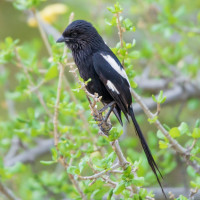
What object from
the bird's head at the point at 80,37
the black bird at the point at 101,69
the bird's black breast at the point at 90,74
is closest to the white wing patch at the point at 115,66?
the black bird at the point at 101,69

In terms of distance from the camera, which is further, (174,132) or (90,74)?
(90,74)

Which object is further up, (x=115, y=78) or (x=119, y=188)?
(x=115, y=78)

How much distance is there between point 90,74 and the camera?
2951 mm

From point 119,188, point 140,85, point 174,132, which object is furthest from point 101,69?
point 140,85

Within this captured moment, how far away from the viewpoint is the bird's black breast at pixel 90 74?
296 centimetres

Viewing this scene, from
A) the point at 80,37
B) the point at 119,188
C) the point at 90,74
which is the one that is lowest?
the point at 119,188

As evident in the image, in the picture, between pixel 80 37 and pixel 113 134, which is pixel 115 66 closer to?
pixel 80 37

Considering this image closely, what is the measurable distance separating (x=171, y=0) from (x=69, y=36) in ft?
6.80

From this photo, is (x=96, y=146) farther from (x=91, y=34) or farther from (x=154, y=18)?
(x=154, y=18)

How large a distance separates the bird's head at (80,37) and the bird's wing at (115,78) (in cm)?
22

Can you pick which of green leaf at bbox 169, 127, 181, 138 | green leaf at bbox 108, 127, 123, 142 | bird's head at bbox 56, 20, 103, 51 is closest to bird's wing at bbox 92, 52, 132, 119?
bird's head at bbox 56, 20, 103, 51

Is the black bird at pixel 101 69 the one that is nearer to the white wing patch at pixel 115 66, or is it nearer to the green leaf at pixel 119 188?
the white wing patch at pixel 115 66

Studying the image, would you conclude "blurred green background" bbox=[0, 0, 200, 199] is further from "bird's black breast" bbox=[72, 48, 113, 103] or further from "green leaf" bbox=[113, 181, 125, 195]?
"green leaf" bbox=[113, 181, 125, 195]

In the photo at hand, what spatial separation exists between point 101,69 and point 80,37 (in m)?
0.34
